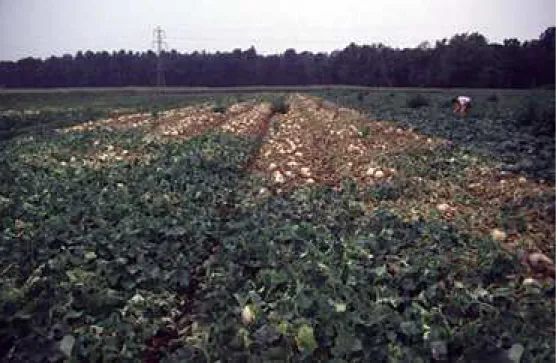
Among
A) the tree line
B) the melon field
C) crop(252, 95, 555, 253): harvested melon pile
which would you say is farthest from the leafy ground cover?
the tree line

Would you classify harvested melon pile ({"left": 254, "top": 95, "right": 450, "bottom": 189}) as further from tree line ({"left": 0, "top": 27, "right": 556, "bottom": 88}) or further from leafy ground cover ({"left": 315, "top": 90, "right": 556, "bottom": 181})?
tree line ({"left": 0, "top": 27, "right": 556, "bottom": 88})

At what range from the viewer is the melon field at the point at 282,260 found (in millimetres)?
2975

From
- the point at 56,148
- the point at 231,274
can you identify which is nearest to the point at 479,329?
the point at 231,274

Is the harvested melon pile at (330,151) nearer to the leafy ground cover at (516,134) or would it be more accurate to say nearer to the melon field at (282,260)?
the melon field at (282,260)

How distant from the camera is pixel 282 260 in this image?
407cm

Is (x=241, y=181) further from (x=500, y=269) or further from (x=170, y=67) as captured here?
(x=170, y=67)

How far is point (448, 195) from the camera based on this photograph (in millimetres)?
5949

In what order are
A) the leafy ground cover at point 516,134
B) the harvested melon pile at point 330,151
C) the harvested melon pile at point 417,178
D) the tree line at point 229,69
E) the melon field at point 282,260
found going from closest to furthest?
1. the melon field at point 282,260
2. the harvested melon pile at point 417,178
3. the leafy ground cover at point 516,134
4. the harvested melon pile at point 330,151
5. the tree line at point 229,69

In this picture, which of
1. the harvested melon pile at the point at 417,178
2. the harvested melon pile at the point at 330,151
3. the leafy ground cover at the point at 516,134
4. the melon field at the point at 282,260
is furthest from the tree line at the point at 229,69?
the melon field at the point at 282,260

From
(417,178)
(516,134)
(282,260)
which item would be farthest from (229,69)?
(282,260)

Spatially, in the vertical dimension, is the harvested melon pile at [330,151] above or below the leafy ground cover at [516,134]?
below

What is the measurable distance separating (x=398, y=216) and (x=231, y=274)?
5.93ft

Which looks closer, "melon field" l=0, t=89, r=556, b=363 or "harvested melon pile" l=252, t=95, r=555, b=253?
"melon field" l=0, t=89, r=556, b=363

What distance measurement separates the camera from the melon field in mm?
2975
